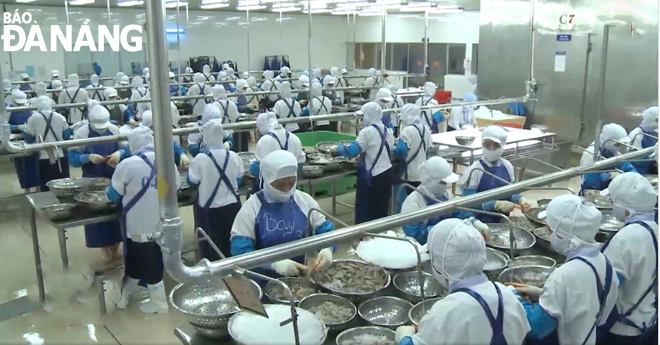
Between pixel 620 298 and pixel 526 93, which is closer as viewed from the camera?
pixel 620 298

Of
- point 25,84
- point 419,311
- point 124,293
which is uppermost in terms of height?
point 25,84

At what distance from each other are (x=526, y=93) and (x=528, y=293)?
6411 mm

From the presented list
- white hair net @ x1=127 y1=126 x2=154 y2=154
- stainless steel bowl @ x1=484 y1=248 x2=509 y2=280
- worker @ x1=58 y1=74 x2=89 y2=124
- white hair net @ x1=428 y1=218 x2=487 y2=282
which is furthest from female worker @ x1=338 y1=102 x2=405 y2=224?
worker @ x1=58 y1=74 x2=89 y2=124

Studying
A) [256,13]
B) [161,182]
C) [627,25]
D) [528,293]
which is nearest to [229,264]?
[161,182]

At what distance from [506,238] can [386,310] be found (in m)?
1.17

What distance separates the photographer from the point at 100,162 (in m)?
4.96

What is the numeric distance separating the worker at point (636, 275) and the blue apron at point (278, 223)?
1403 mm

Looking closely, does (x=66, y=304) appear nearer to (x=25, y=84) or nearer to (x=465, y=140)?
(x=465, y=140)

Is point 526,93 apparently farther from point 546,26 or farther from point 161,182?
point 161,182

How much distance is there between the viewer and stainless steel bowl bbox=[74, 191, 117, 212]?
3.92 metres

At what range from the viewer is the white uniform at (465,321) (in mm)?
1783

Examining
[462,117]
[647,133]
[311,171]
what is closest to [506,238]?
[311,171]

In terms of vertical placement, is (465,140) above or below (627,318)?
above

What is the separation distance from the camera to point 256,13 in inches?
639
